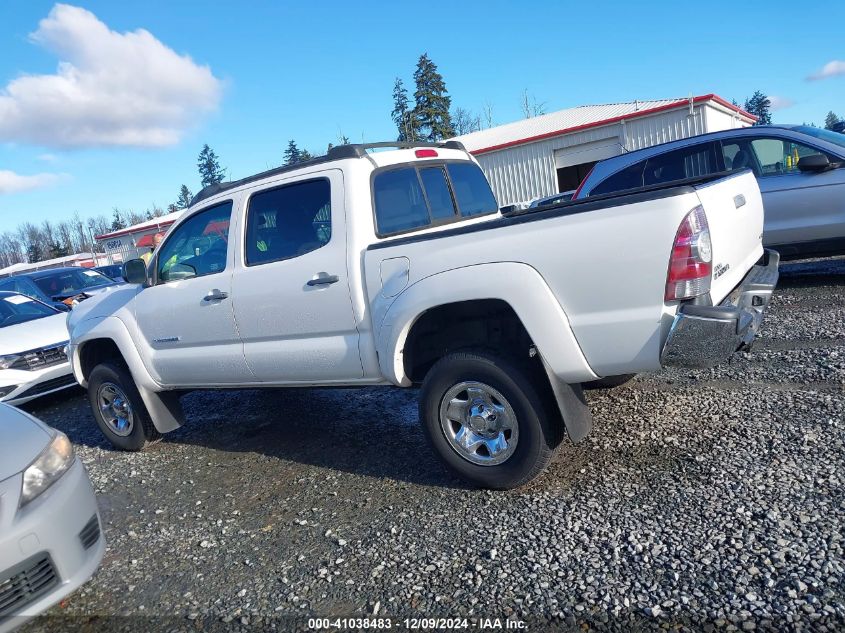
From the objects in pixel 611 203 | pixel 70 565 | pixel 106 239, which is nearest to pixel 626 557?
pixel 611 203

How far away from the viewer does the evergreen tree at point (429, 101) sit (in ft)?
207

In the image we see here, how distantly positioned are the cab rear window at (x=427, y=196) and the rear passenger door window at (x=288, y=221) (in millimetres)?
377

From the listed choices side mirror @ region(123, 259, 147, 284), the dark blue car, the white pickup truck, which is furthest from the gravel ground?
the dark blue car

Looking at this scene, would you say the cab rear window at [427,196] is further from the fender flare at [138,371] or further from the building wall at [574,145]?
the building wall at [574,145]

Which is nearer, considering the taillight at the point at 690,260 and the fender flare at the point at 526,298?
the taillight at the point at 690,260

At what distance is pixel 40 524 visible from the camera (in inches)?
121

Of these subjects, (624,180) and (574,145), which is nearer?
(624,180)

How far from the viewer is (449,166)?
16.8 feet

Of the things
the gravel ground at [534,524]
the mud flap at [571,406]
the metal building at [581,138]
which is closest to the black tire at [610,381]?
the gravel ground at [534,524]

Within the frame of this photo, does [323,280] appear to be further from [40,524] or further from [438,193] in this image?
[40,524]

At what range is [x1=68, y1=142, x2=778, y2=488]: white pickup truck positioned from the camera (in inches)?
128

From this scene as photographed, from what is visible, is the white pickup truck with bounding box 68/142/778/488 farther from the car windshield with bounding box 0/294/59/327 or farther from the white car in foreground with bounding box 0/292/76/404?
the car windshield with bounding box 0/294/59/327

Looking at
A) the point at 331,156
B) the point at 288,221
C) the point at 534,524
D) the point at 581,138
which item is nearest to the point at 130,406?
the point at 288,221

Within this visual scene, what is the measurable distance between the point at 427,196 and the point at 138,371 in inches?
113
